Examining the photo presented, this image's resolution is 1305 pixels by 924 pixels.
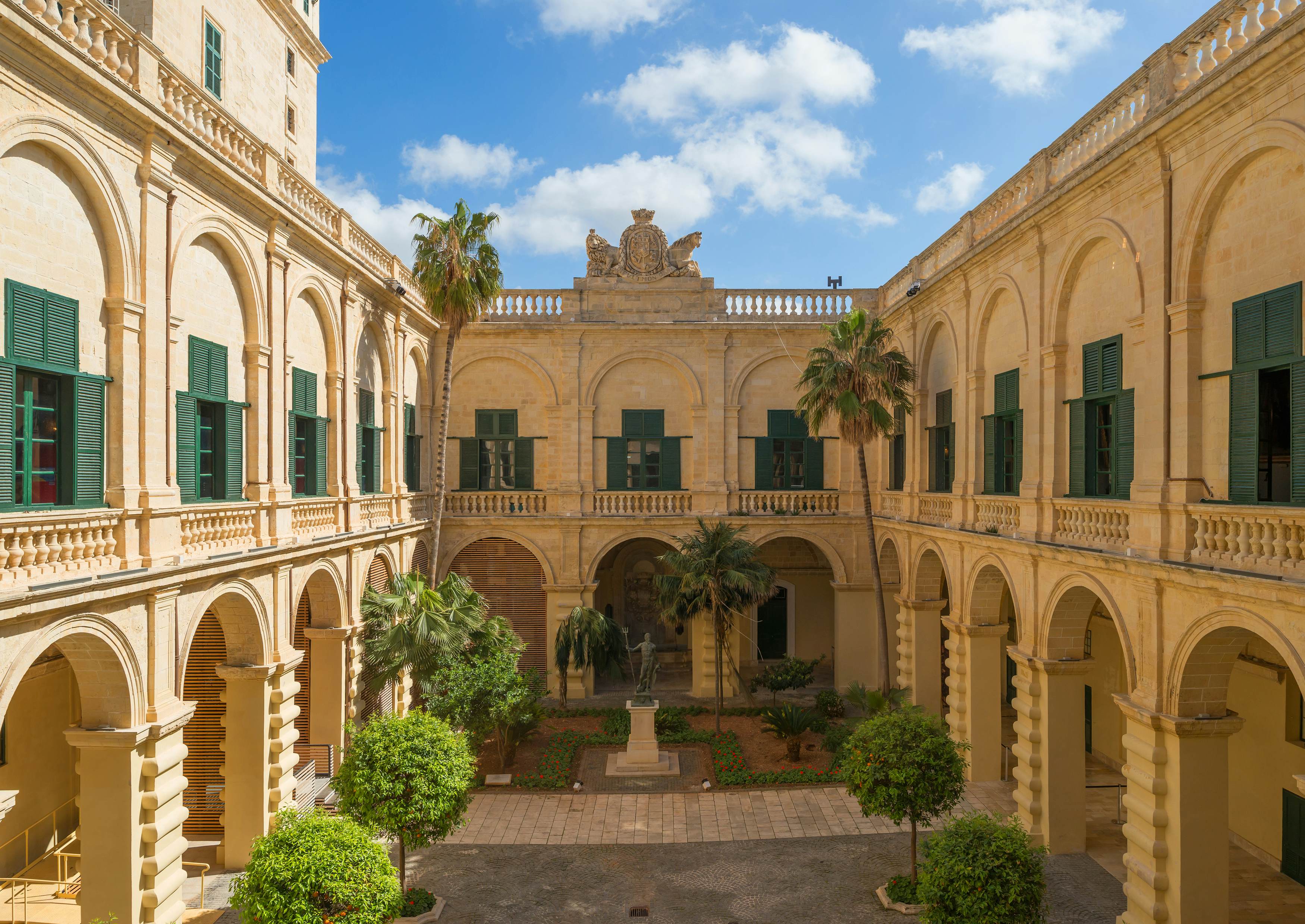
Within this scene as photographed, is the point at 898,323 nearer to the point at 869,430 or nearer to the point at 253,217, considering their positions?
the point at 869,430

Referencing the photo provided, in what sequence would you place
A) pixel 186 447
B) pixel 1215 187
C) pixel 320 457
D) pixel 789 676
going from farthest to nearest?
pixel 789 676 < pixel 320 457 < pixel 186 447 < pixel 1215 187

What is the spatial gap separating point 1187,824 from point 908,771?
384 centimetres

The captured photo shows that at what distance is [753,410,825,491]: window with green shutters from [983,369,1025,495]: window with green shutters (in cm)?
922

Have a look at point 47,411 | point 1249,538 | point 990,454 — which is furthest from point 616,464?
point 1249,538

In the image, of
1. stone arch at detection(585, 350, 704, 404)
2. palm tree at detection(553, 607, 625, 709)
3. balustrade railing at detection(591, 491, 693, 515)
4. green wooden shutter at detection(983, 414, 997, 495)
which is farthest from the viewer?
stone arch at detection(585, 350, 704, 404)

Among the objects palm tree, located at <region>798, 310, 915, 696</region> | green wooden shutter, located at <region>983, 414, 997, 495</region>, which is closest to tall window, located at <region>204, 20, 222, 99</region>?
palm tree, located at <region>798, 310, 915, 696</region>

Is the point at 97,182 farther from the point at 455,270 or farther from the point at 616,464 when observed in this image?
the point at 616,464

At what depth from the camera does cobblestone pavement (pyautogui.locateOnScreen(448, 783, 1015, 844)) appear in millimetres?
17562

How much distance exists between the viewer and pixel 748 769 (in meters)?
20.9

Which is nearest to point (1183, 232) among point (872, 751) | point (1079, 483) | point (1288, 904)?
point (1079, 483)

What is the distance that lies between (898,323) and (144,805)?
68.7 ft

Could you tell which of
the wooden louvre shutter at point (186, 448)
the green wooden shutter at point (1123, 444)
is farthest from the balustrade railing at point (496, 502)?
the green wooden shutter at point (1123, 444)

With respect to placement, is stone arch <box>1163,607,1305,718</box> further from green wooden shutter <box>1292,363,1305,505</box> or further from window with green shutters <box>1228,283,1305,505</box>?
green wooden shutter <box>1292,363,1305,505</box>

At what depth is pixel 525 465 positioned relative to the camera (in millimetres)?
28250
